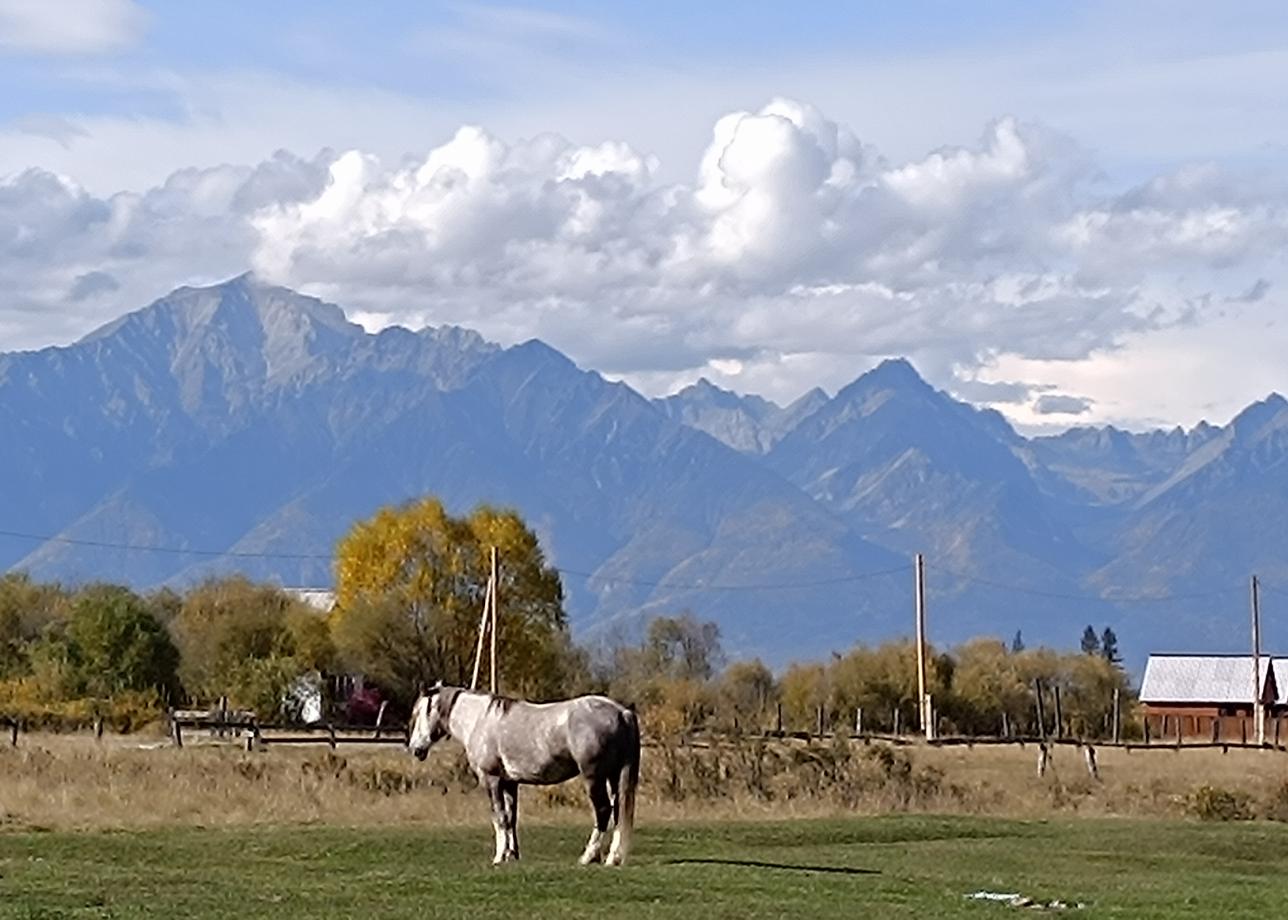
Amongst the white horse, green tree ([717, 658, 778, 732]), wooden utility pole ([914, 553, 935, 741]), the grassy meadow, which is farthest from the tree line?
the white horse

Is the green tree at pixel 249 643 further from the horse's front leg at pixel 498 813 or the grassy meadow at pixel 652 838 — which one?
the horse's front leg at pixel 498 813

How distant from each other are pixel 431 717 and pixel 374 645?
2767 inches

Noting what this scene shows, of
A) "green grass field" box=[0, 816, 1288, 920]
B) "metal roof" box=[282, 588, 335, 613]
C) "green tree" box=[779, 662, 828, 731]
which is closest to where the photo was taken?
"green grass field" box=[0, 816, 1288, 920]

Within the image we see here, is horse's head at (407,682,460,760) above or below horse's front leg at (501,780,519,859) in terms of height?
above

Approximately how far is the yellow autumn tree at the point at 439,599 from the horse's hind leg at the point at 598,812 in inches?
2680

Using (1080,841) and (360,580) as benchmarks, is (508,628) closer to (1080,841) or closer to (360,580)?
(360,580)

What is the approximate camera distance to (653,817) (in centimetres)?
4512

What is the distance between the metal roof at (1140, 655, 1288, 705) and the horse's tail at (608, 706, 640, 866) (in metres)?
110

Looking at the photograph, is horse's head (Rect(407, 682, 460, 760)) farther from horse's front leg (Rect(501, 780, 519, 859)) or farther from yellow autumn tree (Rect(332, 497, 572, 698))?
yellow autumn tree (Rect(332, 497, 572, 698))

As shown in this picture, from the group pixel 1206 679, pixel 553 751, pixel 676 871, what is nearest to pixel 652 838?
pixel 553 751

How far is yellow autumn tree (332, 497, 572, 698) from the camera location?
101 meters

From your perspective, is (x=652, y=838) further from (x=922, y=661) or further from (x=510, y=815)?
(x=922, y=661)

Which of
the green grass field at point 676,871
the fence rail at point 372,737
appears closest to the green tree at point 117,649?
the fence rail at point 372,737

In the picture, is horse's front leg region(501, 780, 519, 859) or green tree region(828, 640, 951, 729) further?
green tree region(828, 640, 951, 729)
